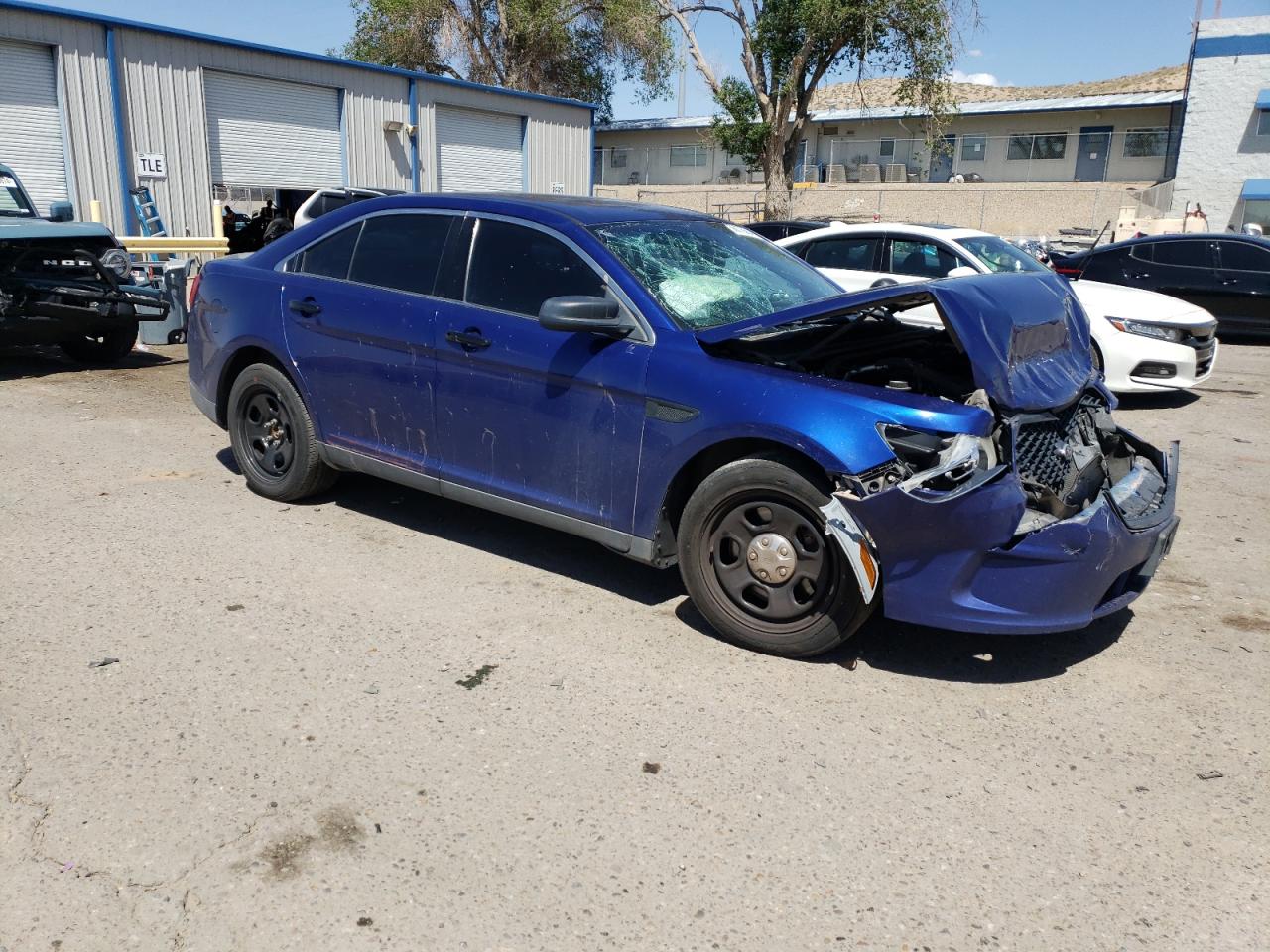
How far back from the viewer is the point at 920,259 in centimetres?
1003

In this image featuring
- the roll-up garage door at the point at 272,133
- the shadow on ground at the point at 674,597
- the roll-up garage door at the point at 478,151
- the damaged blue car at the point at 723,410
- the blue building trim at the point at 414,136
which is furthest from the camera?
the roll-up garage door at the point at 478,151

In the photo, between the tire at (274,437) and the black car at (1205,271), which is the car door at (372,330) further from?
the black car at (1205,271)

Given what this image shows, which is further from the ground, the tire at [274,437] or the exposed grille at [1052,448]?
the exposed grille at [1052,448]

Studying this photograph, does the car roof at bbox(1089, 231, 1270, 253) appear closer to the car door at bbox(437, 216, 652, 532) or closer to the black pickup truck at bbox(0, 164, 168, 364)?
the car door at bbox(437, 216, 652, 532)

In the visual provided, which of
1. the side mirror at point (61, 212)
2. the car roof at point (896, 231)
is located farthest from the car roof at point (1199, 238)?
the side mirror at point (61, 212)

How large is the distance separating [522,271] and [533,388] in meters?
0.58

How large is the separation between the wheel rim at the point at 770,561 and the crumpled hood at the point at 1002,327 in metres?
0.71

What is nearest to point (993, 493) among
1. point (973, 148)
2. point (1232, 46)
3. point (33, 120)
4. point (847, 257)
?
point (847, 257)

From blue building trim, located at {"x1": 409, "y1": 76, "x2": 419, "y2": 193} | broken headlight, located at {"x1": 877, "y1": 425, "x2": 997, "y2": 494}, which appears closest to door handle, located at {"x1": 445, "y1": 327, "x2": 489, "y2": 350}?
broken headlight, located at {"x1": 877, "y1": 425, "x2": 997, "y2": 494}

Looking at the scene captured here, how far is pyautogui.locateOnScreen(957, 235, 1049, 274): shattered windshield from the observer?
9.66 meters

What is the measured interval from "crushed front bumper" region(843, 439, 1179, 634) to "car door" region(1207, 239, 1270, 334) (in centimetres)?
1163

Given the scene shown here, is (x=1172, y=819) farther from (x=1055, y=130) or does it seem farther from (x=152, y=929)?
(x=1055, y=130)

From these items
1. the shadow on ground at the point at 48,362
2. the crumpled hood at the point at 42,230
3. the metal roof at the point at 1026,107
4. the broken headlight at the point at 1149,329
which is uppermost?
the metal roof at the point at 1026,107

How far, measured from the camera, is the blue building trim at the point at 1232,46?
1314 inches
